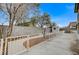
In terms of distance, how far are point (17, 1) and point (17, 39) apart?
48 centimetres

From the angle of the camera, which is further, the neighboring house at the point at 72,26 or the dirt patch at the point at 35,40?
the dirt patch at the point at 35,40

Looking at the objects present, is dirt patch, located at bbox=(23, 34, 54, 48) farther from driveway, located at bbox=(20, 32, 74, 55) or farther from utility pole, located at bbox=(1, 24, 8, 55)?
utility pole, located at bbox=(1, 24, 8, 55)

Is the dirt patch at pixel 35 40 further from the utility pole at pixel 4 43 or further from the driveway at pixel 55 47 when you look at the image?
the utility pole at pixel 4 43

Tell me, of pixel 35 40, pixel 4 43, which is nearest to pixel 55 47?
pixel 35 40

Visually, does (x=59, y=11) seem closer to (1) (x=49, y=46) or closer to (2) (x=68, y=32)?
(2) (x=68, y=32)

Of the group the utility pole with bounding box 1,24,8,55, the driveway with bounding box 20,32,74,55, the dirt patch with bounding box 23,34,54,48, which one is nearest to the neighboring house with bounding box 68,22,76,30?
the driveway with bounding box 20,32,74,55

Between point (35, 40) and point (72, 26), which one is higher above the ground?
point (72, 26)

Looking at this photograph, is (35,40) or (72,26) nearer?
(72,26)

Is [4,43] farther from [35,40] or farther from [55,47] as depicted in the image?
[55,47]

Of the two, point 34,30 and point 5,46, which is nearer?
point 5,46

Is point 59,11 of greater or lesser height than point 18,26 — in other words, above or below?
above

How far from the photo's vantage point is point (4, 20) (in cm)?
245

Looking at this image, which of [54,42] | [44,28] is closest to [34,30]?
[44,28]

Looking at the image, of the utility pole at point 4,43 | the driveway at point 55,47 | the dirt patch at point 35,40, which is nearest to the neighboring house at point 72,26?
the driveway at point 55,47
